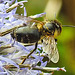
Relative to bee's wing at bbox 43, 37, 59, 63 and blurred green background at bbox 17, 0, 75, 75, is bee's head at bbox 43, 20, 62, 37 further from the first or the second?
blurred green background at bbox 17, 0, 75, 75

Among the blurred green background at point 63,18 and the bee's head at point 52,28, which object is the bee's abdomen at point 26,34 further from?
the blurred green background at point 63,18

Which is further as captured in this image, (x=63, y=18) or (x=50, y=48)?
(x=63, y=18)

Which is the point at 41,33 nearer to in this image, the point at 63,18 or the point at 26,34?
the point at 26,34

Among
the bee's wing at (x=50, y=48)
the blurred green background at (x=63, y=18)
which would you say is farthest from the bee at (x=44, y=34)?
the blurred green background at (x=63, y=18)

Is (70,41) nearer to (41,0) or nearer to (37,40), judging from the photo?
(41,0)

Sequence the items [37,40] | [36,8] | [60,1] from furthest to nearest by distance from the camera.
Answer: [60,1] < [36,8] < [37,40]

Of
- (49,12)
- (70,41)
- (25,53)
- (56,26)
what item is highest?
(56,26)

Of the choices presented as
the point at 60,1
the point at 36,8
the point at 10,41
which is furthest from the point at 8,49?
the point at 60,1

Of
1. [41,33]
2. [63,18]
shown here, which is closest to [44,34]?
[41,33]

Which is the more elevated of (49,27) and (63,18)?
(49,27)
